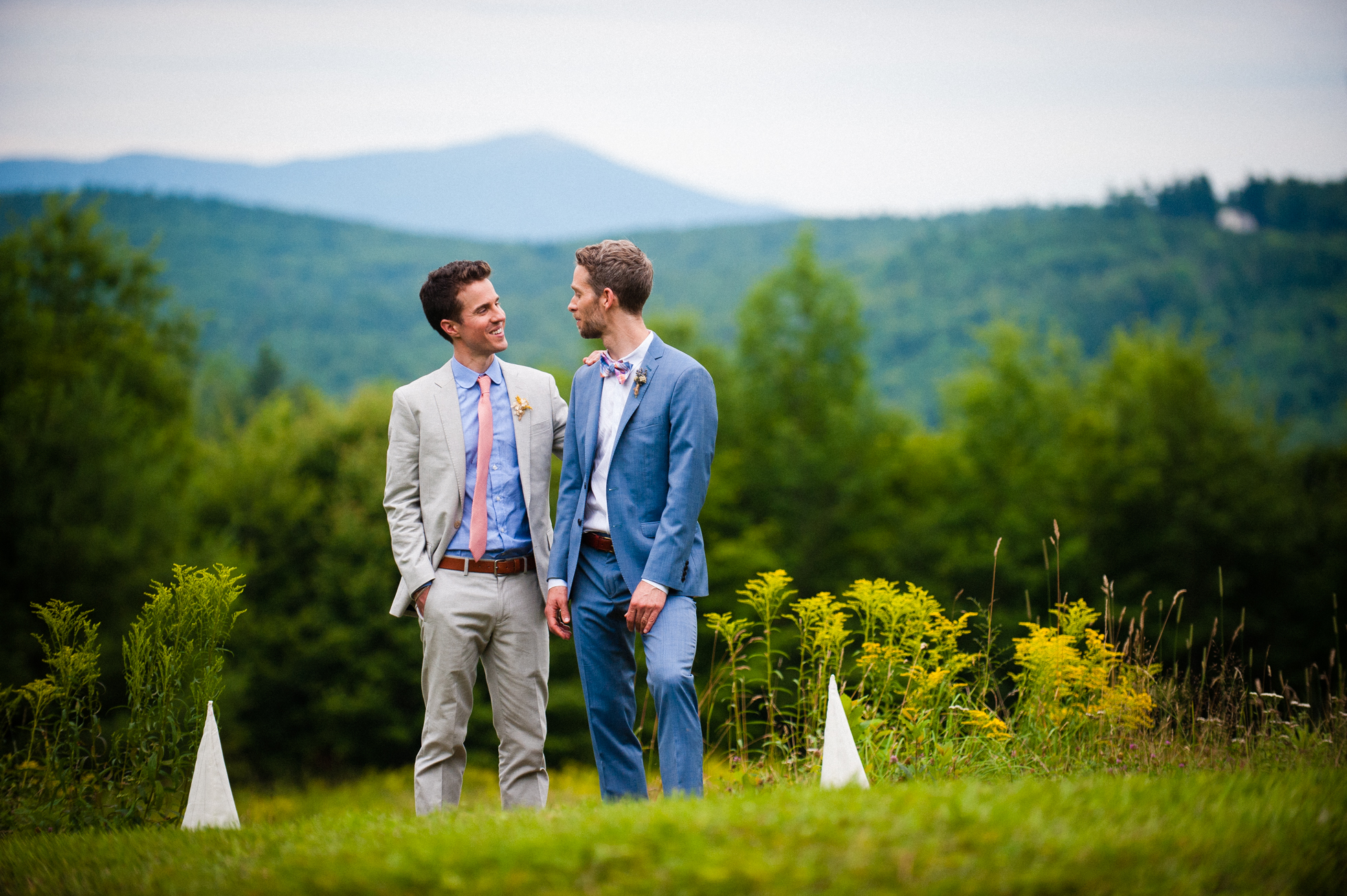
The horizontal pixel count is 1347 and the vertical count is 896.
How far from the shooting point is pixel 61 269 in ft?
97.7

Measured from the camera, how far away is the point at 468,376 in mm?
4832

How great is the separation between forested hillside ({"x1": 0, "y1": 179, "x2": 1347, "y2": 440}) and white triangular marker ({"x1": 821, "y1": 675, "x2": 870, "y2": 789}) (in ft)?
162

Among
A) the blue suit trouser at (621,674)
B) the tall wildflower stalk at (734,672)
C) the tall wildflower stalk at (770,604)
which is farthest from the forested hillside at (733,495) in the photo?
the blue suit trouser at (621,674)

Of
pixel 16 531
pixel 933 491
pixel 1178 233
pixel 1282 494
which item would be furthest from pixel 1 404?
pixel 1178 233

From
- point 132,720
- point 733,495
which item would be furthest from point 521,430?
Result: point 733,495

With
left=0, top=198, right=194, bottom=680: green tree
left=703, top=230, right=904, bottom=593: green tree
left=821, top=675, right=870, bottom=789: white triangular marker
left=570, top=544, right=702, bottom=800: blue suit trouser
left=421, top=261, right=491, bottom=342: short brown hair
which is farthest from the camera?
left=703, top=230, right=904, bottom=593: green tree

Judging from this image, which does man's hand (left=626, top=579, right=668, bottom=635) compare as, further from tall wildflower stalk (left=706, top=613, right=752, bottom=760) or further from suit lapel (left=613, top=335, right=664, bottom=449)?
tall wildflower stalk (left=706, top=613, right=752, bottom=760)

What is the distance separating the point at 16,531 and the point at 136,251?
12461mm

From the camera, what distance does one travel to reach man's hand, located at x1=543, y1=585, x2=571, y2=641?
4395mm

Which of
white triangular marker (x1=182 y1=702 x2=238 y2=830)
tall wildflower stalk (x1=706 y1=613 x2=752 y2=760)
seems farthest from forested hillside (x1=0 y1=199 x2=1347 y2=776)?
white triangular marker (x1=182 y1=702 x2=238 y2=830)

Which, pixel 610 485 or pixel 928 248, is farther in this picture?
pixel 928 248

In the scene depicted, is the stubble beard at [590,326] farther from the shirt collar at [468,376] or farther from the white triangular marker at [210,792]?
the white triangular marker at [210,792]

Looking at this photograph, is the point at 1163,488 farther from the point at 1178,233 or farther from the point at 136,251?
the point at 1178,233

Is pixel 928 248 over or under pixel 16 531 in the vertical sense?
over
